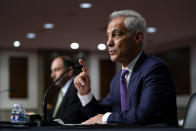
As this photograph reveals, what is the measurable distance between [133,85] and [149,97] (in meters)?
0.16

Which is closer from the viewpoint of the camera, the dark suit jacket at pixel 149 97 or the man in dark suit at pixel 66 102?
the dark suit jacket at pixel 149 97

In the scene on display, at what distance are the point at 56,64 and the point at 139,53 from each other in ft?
7.49

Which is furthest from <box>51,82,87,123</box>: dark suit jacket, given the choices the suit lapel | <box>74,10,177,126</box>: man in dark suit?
the suit lapel

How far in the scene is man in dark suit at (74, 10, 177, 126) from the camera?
5.18 ft

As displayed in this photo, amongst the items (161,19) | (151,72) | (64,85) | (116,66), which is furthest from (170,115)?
(116,66)

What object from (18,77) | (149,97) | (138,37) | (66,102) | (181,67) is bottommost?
(18,77)

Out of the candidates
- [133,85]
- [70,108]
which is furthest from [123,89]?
[70,108]

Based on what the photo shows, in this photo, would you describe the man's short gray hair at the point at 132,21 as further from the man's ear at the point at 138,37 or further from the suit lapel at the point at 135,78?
the suit lapel at the point at 135,78

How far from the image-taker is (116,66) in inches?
504

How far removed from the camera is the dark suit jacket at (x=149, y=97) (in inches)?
61.7

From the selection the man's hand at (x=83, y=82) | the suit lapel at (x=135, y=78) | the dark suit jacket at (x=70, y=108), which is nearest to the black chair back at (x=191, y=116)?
the suit lapel at (x=135, y=78)

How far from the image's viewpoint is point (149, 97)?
158 cm

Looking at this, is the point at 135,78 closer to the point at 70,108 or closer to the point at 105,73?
the point at 70,108

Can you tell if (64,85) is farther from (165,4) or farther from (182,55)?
(182,55)
